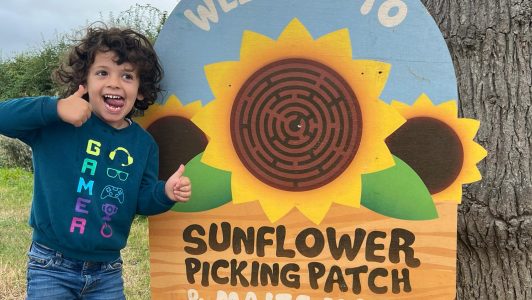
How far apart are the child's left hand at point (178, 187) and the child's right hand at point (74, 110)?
12.8 inches

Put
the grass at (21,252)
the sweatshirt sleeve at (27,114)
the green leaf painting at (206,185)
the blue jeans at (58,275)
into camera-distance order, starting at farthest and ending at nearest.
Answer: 1. the grass at (21,252)
2. the green leaf painting at (206,185)
3. the blue jeans at (58,275)
4. the sweatshirt sleeve at (27,114)

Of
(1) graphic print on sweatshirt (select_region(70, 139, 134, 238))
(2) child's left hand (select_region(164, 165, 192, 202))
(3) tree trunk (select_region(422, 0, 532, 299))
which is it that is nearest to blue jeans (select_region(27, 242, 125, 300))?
(1) graphic print on sweatshirt (select_region(70, 139, 134, 238))

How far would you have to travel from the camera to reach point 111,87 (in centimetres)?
180

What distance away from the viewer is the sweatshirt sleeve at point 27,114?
166 centimetres

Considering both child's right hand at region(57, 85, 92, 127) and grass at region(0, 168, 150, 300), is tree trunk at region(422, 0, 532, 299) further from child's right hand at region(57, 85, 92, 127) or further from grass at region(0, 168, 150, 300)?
grass at region(0, 168, 150, 300)

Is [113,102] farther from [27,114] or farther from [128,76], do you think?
[27,114]

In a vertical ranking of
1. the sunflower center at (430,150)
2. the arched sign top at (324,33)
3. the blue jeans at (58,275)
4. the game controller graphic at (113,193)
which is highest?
the arched sign top at (324,33)

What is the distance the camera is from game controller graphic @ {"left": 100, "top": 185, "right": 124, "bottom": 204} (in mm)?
1788

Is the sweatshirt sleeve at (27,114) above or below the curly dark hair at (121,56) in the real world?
below

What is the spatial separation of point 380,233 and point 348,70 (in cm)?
52

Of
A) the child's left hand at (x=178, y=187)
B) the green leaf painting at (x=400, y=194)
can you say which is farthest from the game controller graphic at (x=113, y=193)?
the green leaf painting at (x=400, y=194)

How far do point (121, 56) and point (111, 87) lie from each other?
0.11 m

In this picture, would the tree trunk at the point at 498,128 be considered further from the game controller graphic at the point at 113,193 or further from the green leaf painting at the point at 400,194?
the game controller graphic at the point at 113,193

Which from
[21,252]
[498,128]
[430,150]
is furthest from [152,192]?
[21,252]
